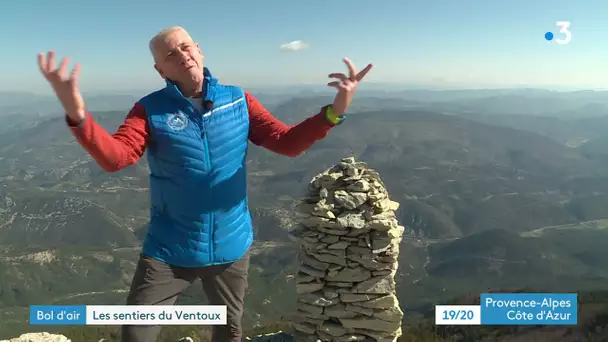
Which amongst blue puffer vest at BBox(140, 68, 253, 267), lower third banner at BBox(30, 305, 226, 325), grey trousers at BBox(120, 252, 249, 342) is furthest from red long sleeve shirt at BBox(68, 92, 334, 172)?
lower third banner at BBox(30, 305, 226, 325)

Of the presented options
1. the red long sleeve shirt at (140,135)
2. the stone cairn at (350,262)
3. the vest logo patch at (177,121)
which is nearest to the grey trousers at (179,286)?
the red long sleeve shirt at (140,135)

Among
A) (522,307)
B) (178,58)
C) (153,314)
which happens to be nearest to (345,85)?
(178,58)

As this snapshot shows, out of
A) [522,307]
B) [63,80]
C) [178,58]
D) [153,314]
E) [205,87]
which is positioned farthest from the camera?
[522,307]

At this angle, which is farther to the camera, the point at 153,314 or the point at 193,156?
the point at 153,314

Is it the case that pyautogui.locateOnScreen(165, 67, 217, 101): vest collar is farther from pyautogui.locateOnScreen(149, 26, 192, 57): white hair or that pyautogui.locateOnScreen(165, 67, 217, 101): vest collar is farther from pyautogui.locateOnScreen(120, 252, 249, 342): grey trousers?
pyautogui.locateOnScreen(120, 252, 249, 342): grey trousers

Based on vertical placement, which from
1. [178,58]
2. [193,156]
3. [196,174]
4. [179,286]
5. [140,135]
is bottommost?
[179,286]

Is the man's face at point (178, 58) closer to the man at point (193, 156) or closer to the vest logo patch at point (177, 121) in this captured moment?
the man at point (193, 156)

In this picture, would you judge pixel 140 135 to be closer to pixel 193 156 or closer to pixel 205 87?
pixel 193 156
